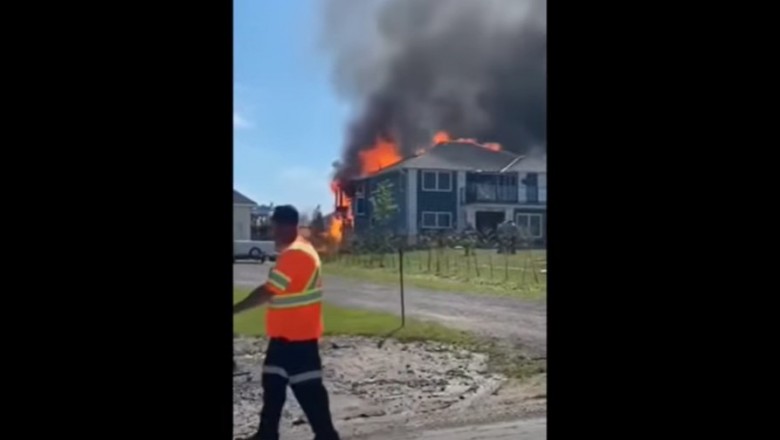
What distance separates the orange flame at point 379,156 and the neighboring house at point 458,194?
0.02 m

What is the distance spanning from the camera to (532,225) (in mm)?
2115

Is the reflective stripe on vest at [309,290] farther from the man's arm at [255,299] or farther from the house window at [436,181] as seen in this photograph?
the house window at [436,181]

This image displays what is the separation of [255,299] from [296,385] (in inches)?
8.4

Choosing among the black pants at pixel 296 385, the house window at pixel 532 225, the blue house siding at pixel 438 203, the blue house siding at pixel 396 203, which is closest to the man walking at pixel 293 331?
the black pants at pixel 296 385

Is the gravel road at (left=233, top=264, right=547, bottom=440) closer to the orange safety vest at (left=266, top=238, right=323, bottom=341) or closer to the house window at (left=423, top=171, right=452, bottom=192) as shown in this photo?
the orange safety vest at (left=266, top=238, right=323, bottom=341)

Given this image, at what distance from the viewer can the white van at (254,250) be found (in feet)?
6.46

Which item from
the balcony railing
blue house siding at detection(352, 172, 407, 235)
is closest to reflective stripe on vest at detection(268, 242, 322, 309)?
blue house siding at detection(352, 172, 407, 235)

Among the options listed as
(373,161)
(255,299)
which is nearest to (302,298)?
(255,299)
